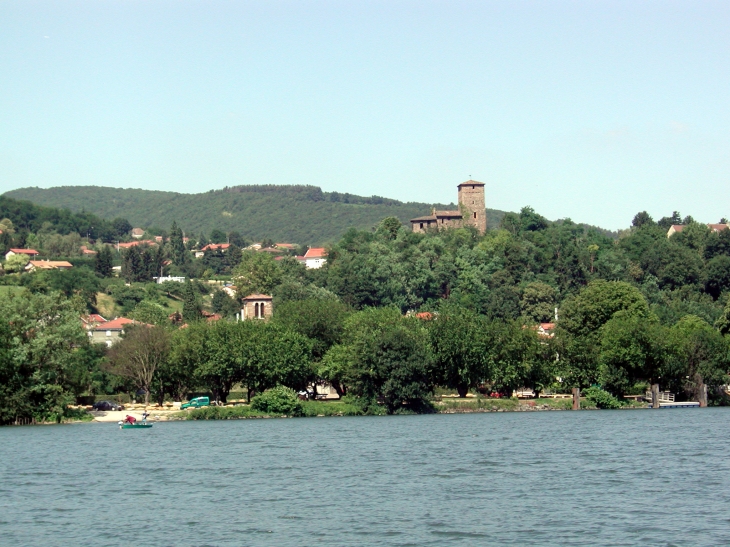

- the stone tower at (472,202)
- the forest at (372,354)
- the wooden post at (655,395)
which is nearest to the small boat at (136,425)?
the forest at (372,354)

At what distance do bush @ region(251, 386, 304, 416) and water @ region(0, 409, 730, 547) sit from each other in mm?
10086

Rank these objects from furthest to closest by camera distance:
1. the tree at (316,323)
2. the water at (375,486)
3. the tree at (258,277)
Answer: the tree at (258,277) < the tree at (316,323) < the water at (375,486)

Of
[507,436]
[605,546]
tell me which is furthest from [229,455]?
[605,546]

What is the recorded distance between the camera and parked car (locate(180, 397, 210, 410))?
72000 mm

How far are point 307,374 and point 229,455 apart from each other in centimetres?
2860

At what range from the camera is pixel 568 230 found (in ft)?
488


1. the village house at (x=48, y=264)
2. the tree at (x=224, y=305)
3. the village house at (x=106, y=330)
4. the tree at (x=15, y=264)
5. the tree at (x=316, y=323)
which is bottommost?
the tree at (x=316, y=323)

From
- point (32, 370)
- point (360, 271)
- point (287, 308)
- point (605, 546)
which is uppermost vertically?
point (360, 271)

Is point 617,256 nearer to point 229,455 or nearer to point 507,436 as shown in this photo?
point 507,436

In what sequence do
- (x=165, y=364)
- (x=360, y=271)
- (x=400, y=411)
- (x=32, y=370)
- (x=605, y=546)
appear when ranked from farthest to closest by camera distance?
1. (x=360, y=271)
2. (x=165, y=364)
3. (x=400, y=411)
4. (x=32, y=370)
5. (x=605, y=546)

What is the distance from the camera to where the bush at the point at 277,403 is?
6912cm

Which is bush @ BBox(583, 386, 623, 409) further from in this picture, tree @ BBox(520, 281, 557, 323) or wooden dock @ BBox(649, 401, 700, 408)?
tree @ BBox(520, 281, 557, 323)

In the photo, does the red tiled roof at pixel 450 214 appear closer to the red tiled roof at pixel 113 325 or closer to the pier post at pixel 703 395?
the red tiled roof at pixel 113 325

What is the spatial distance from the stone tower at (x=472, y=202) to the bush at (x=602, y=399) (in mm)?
95585
